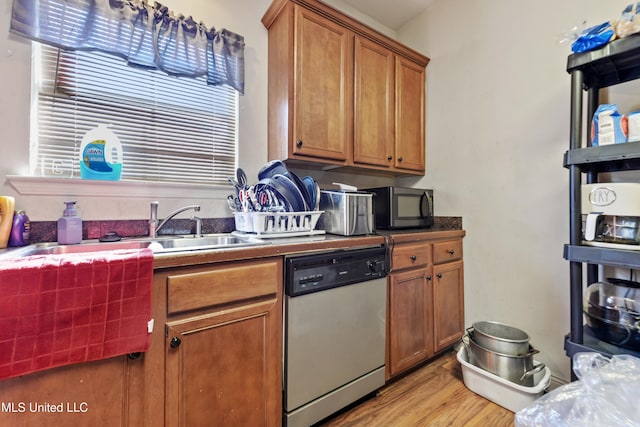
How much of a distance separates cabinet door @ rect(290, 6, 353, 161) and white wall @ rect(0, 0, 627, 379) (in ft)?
1.12

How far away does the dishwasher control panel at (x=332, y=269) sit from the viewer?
124 cm

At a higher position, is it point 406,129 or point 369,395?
point 406,129

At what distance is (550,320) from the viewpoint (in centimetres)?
172

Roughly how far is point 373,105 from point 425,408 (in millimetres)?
1970

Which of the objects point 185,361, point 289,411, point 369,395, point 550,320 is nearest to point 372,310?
point 369,395

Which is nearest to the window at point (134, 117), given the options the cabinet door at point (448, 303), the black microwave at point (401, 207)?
the black microwave at point (401, 207)

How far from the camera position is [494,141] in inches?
78.8

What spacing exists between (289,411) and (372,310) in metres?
0.62

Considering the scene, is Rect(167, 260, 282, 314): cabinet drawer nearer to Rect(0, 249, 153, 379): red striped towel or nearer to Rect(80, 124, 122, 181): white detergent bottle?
Rect(0, 249, 153, 379): red striped towel

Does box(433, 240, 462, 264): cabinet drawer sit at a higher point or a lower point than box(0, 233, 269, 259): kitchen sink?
lower

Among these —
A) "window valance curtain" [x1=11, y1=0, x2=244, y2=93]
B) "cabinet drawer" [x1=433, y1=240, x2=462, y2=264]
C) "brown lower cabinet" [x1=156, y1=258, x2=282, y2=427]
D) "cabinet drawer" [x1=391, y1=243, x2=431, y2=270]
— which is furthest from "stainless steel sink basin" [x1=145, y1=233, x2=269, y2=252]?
"cabinet drawer" [x1=433, y1=240, x2=462, y2=264]

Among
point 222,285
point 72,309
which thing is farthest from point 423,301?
point 72,309

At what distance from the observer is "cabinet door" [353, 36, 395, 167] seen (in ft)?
6.46

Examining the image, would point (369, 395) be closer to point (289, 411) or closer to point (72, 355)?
point (289, 411)
